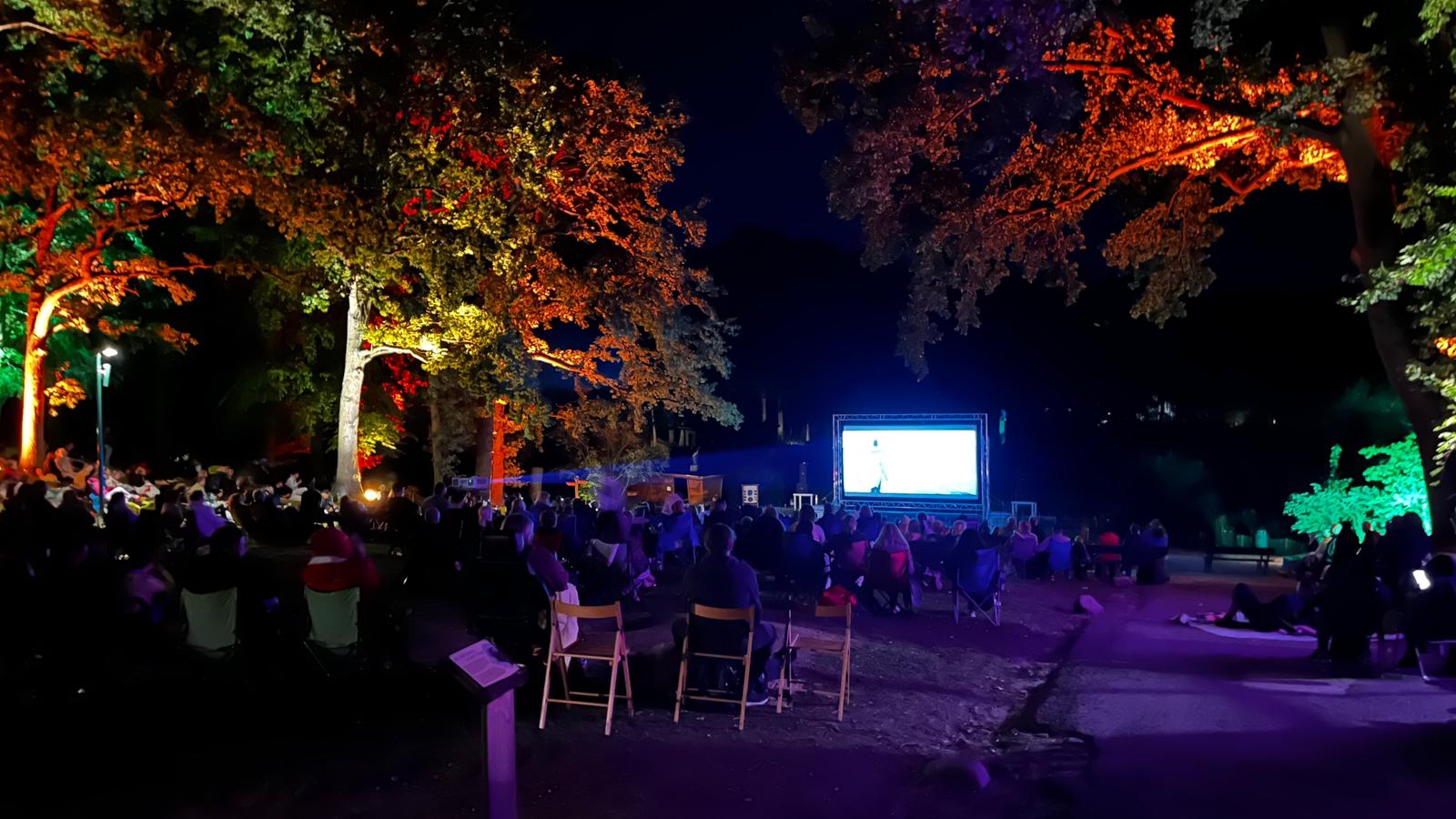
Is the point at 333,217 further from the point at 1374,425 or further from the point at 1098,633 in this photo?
the point at 1374,425

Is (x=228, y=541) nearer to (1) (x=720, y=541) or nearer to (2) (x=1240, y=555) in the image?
(1) (x=720, y=541)

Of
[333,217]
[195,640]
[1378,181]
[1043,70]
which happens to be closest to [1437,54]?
[1378,181]

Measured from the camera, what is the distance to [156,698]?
6160 millimetres

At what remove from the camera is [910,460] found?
67.5 feet

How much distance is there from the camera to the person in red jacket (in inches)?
252

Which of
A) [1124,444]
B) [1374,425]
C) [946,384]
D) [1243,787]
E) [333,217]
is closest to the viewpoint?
[1243,787]

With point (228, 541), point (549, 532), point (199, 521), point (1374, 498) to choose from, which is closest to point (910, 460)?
point (1374, 498)

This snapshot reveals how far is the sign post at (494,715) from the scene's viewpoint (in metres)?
3.08

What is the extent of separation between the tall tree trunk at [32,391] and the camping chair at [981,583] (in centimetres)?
→ 1697

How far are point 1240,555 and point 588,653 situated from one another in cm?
1893

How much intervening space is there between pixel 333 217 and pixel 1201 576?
14369 millimetres

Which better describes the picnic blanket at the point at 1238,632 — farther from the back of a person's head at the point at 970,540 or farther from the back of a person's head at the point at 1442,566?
the back of a person's head at the point at 970,540

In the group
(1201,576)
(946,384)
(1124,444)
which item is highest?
(946,384)

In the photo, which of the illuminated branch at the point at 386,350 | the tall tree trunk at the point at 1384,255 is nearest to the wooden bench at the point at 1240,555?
the tall tree trunk at the point at 1384,255
